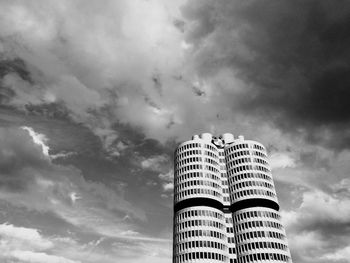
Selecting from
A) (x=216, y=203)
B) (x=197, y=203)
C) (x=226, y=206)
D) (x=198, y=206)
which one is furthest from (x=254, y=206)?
(x=198, y=206)

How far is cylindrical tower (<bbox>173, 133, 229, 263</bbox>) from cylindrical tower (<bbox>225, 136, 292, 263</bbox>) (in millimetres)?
6738

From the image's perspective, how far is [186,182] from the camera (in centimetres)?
12888

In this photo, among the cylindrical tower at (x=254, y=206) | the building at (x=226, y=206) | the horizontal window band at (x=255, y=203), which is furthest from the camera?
the horizontal window band at (x=255, y=203)

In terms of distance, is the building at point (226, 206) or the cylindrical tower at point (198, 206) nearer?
A: the cylindrical tower at point (198, 206)

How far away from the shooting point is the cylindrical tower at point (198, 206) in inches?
4348

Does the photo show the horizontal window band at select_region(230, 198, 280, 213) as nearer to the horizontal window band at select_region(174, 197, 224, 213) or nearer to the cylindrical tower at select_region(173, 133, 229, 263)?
the cylindrical tower at select_region(173, 133, 229, 263)

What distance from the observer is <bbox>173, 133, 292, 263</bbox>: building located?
111750mm

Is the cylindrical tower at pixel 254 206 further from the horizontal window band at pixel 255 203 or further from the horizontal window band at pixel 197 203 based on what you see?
the horizontal window band at pixel 197 203

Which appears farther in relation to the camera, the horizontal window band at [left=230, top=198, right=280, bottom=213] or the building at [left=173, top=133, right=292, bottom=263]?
the horizontal window band at [left=230, top=198, right=280, bottom=213]

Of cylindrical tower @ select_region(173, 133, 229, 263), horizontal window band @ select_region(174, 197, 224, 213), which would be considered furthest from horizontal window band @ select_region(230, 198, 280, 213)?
horizontal window band @ select_region(174, 197, 224, 213)

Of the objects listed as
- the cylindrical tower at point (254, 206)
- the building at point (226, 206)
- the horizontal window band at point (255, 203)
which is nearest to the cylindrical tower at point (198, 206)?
the building at point (226, 206)

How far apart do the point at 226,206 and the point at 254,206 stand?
508 inches

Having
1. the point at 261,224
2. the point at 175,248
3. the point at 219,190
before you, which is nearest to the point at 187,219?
the point at 175,248

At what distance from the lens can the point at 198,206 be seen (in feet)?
399
